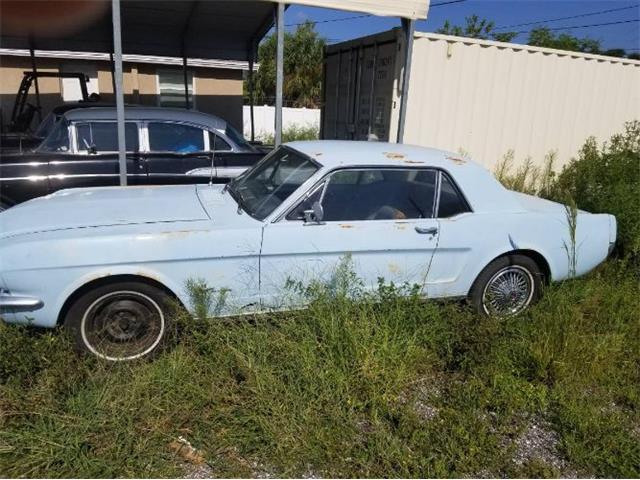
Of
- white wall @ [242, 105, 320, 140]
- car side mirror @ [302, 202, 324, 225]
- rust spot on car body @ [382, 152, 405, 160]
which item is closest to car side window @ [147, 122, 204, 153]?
rust spot on car body @ [382, 152, 405, 160]

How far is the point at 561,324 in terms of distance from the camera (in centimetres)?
359

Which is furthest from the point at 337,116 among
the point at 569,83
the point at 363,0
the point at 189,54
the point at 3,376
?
the point at 3,376

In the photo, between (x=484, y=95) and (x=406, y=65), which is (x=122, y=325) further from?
(x=484, y=95)

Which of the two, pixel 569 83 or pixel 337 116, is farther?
pixel 337 116

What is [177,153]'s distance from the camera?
6043 millimetres

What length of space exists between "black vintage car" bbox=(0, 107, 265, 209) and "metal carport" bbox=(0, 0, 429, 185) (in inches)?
32.8

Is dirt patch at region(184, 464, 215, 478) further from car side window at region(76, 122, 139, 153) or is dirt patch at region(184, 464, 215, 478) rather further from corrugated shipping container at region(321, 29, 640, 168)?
corrugated shipping container at region(321, 29, 640, 168)

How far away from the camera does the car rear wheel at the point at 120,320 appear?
3.15 m

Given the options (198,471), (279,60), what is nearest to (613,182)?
(279,60)

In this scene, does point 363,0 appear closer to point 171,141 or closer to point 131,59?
point 171,141

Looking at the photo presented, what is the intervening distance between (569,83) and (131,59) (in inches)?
385

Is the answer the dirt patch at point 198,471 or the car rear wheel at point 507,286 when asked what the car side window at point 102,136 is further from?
the dirt patch at point 198,471

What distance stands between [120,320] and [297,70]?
1096 inches

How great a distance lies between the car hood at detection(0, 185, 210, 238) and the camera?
128 inches
